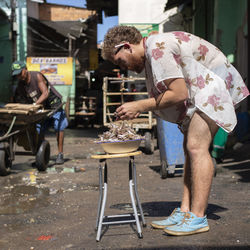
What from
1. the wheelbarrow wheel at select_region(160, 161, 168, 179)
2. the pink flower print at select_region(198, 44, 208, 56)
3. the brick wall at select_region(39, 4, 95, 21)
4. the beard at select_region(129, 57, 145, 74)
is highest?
the brick wall at select_region(39, 4, 95, 21)

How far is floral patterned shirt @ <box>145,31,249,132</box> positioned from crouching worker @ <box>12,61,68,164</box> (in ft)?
14.6

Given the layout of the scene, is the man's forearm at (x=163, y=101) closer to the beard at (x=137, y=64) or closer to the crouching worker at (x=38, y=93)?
the beard at (x=137, y=64)

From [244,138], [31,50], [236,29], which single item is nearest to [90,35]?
[31,50]

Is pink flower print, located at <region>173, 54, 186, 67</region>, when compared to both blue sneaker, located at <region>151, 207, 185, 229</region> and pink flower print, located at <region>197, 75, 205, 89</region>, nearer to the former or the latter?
pink flower print, located at <region>197, 75, 205, 89</region>

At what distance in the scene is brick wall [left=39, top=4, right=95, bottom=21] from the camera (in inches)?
1109

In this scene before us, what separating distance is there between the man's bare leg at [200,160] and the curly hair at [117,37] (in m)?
0.84

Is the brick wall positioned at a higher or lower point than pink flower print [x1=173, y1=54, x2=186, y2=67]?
higher

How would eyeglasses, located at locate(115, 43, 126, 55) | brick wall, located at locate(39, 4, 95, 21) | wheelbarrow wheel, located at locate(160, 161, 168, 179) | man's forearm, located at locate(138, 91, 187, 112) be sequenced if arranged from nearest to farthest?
man's forearm, located at locate(138, 91, 187, 112), eyeglasses, located at locate(115, 43, 126, 55), wheelbarrow wheel, located at locate(160, 161, 168, 179), brick wall, located at locate(39, 4, 95, 21)

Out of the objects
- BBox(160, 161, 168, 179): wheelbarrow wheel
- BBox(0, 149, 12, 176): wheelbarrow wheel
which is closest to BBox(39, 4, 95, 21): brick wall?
BBox(0, 149, 12, 176): wheelbarrow wheel

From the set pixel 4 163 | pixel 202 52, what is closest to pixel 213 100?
pixel 202 52

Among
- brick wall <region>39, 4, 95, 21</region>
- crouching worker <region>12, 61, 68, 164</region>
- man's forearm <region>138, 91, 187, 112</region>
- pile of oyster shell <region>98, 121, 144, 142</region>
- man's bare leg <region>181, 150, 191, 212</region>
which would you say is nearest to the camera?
man's forearm <region>138, 91, 187, 112</region>

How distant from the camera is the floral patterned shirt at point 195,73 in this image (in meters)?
3.42

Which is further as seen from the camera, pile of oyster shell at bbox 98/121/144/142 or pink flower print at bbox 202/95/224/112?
pile of oyster shell at bbox 98/121/144/142

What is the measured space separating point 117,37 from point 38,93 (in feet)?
15.5
